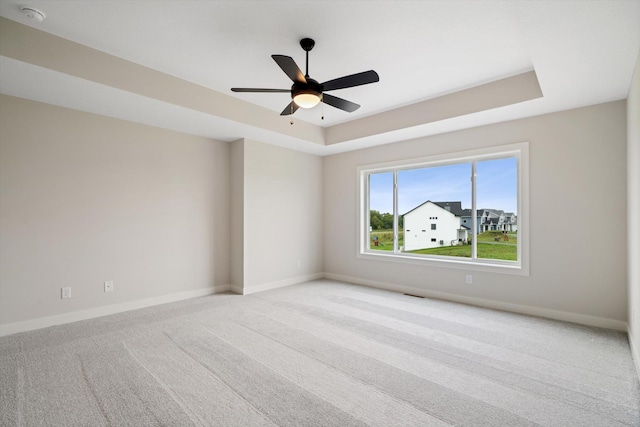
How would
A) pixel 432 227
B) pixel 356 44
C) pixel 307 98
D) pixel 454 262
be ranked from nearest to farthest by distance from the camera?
1. pixel 307 98
2. pixel 356 44
3. pixel 454 262
4. pixel 432 227

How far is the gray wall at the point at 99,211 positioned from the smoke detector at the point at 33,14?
4.39ft

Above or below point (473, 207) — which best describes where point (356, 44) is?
above

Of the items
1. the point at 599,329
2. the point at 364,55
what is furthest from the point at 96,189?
the point at 599,329

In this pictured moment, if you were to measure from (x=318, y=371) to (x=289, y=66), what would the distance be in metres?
2.41

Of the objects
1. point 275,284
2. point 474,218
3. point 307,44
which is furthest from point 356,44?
point 275,284

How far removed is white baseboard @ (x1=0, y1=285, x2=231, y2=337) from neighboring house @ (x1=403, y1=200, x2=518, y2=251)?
11.5 feet

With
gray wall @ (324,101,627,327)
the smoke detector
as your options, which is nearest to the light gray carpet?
gray wall @ (324,101,627,327)

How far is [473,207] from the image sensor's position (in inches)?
180

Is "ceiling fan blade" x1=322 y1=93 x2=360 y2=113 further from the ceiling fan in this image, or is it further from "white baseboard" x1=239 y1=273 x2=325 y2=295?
Result: "white baseboard" x1=239 y1=273 x2=325 y2=295

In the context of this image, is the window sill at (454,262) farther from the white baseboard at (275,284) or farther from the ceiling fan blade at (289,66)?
the ceiling fan blade at (289,66)

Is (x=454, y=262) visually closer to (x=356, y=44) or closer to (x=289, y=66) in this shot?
(x=356, y=44)

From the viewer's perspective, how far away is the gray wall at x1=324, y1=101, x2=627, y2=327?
132 inches

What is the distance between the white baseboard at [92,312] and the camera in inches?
128

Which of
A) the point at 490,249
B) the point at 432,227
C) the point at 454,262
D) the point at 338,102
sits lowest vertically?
the point at 454,262
